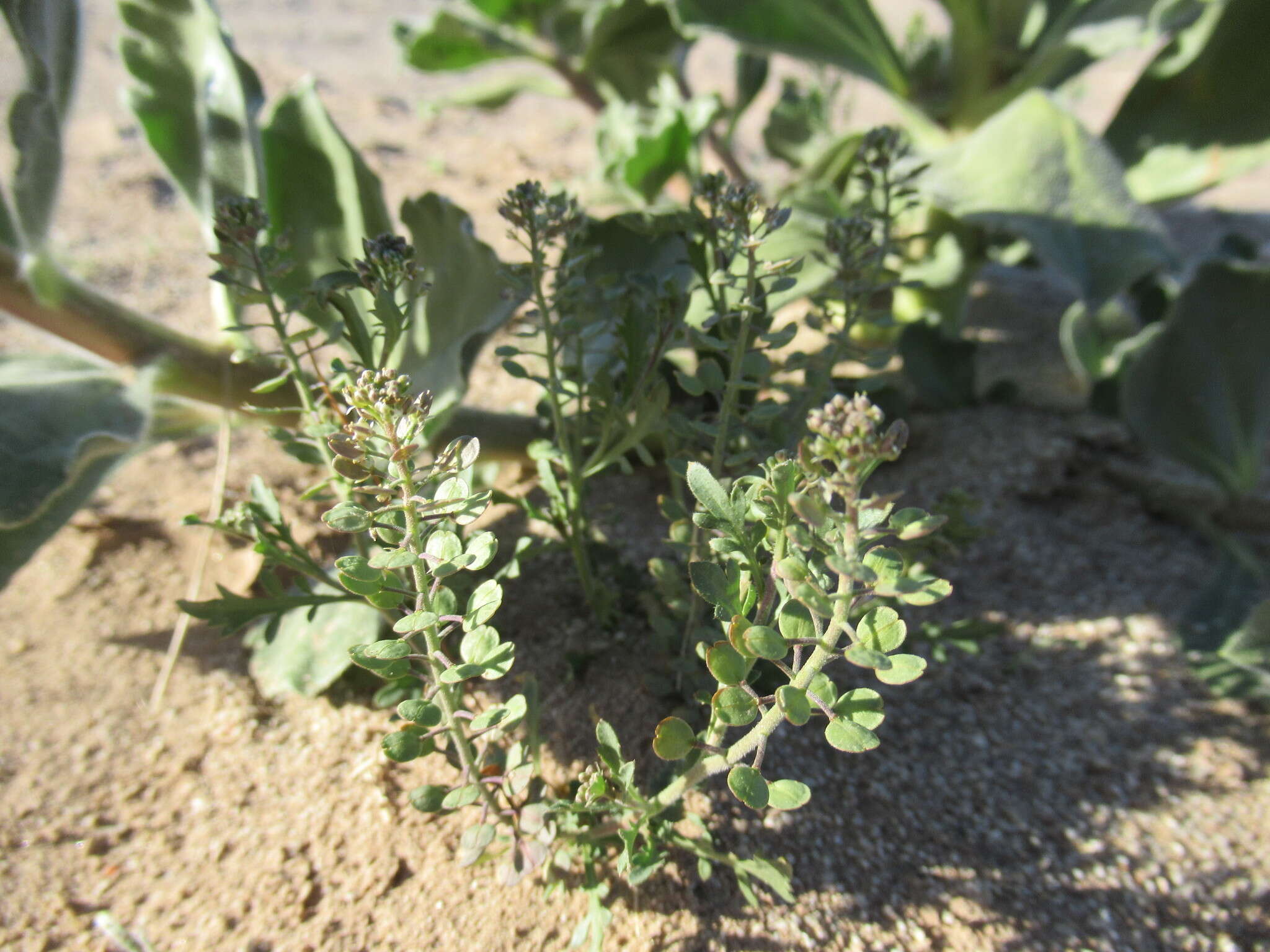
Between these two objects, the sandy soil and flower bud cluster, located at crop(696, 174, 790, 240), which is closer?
flower bud cluster, located at crop(696, 174, 790, 240)

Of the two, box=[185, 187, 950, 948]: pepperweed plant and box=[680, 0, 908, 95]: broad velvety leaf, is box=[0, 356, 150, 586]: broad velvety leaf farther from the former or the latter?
box=[680, 0, 908, 95]: broad velvety leaf

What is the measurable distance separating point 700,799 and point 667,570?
0.75 ft

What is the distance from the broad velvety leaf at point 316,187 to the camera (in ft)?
4.00

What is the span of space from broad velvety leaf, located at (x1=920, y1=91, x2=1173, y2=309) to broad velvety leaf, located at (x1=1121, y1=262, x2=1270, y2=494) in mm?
195

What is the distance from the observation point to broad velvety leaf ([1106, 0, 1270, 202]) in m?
1.60

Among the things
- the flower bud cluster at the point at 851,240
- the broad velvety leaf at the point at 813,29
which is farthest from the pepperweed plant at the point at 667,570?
the broad velvety leaf at the point at 813,29

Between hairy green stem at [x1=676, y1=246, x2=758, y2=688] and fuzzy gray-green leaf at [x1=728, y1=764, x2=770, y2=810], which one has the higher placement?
hairy green stem at [x1=676, y1=246, x2=758, y2=688]

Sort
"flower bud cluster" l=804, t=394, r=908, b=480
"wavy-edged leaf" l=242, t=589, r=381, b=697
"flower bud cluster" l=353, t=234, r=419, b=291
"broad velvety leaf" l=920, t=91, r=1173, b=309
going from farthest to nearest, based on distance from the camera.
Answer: "broad velvety leaf" l=920, t=91, r=1173, b=309, "wavy-edged leaf" l=242, t=589, r=381, b=697, "flower bud cluster" l=353, t=234, r=419, b=291, "flower bud cluster" l=804, t=394, r=908, b=480

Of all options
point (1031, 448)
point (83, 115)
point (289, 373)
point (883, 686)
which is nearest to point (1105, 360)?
point (1031, 448)

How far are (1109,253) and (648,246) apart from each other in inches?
26.9

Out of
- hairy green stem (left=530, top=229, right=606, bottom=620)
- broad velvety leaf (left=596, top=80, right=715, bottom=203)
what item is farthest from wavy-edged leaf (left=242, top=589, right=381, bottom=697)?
broad velvety leaf (left=596, top=80, right=715, bottom=203)

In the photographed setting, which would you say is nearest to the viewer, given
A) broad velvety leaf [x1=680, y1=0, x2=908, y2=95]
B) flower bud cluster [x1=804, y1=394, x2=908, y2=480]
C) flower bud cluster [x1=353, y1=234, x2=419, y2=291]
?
flower bud cluster [x1=804, y1=394, x2=908, y2=480]

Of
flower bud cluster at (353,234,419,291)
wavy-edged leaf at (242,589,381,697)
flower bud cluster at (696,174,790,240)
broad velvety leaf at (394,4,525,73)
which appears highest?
broad velvety leaf at (394,4,525,73)

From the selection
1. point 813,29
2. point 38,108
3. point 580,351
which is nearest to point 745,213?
point 580,351
